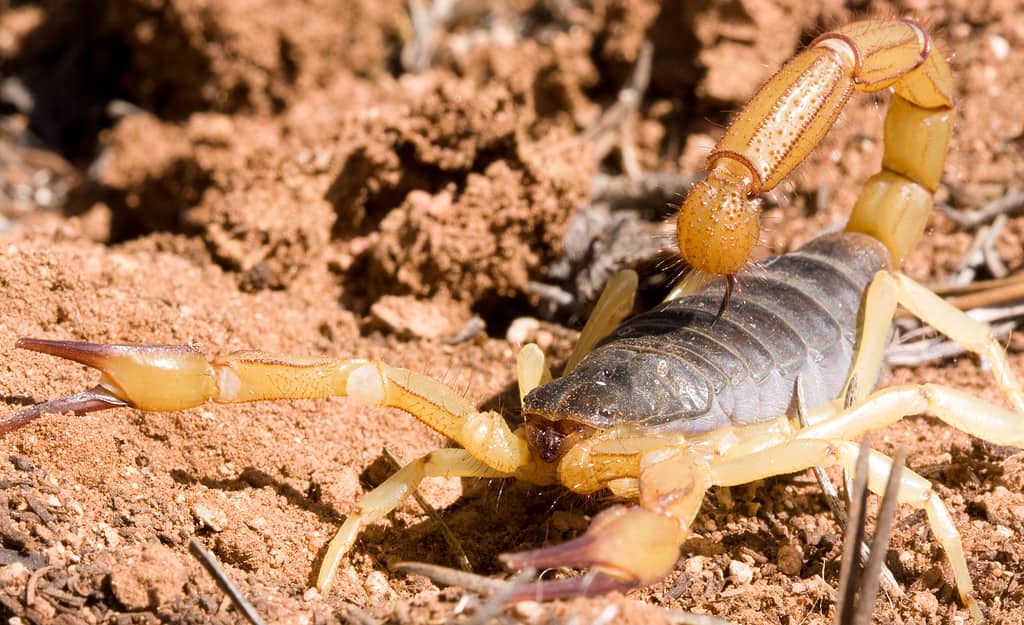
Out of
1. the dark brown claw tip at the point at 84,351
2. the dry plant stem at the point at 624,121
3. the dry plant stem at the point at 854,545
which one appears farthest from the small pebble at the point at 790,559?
the dry plant stem at the point at 624,121

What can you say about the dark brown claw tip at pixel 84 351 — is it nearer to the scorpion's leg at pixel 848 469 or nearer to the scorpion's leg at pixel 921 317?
the scorpion's leg at pixel 848 469

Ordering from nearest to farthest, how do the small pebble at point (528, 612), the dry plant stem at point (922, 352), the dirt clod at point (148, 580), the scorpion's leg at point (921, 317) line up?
1. the small pebble at point (528, 612)
2. the dirt clod at point (148, 580)
3. the scorpion's leg at point (921, 317)
4. the dry plant stem at point (922, 352)

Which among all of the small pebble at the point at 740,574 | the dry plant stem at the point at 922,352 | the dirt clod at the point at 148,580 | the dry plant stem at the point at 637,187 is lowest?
the small pebble at the point at 740,574

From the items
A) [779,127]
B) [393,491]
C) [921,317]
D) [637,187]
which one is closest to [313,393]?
[393,491]

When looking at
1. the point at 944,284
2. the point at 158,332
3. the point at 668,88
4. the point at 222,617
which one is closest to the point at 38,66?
the point at 158,332

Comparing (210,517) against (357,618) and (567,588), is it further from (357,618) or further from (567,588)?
(567,588)

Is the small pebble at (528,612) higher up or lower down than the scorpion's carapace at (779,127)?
lower down
